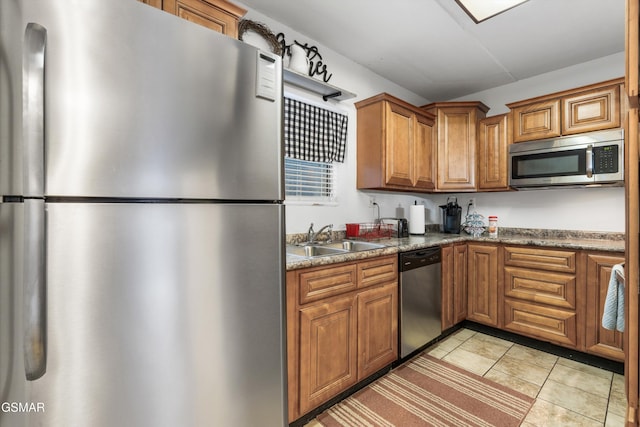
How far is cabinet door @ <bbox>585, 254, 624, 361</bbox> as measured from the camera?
2139mm

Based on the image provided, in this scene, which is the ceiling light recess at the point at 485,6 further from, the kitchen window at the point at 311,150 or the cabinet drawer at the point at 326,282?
the cabinet drawer at the point at 326,282

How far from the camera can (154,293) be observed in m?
0.84

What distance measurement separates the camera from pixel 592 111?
248cm

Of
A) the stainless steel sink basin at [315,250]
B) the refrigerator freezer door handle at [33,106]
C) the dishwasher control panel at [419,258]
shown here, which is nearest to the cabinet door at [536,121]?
the dishwasher control panel at [419,258]

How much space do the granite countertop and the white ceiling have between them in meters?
1.71

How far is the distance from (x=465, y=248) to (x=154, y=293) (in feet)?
9.39

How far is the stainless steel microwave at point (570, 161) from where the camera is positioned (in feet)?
7.67

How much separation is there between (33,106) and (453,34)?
2774 millimetres

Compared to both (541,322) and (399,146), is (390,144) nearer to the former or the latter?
(399,146)

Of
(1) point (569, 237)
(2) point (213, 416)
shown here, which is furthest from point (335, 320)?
(1) point (569, 237)

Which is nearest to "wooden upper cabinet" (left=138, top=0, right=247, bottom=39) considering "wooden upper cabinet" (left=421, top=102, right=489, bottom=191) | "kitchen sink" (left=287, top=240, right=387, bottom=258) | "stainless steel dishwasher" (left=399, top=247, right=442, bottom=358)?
"kitchen sink" (left=287, top=240, right=387, bottom=258)

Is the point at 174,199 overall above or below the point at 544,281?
above

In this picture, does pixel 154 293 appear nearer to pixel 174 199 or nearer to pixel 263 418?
pixel 174 199

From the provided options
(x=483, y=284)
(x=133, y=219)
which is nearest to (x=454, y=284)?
(x=483, y=284)
